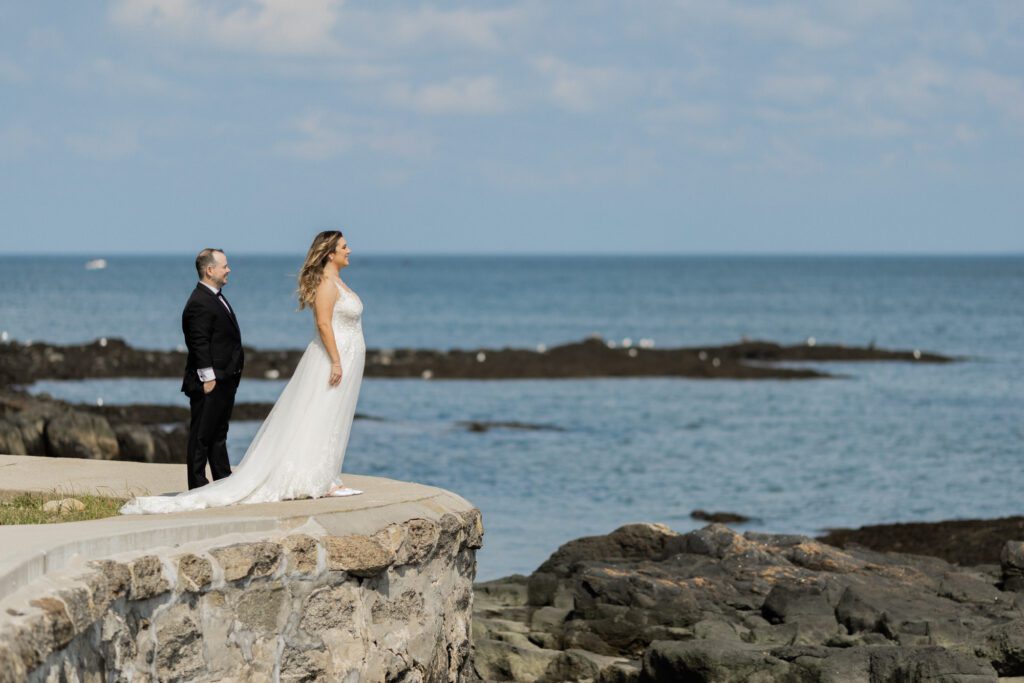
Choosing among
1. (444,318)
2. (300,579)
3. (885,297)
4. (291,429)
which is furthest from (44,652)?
(885,297)

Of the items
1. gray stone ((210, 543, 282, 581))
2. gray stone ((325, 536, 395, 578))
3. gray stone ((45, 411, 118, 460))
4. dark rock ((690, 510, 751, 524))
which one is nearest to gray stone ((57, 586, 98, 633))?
gray stone ((210, 543, 282, 581))

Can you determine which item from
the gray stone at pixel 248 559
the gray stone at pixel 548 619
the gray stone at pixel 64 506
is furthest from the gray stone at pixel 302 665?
the gray stone at pixel 548 619

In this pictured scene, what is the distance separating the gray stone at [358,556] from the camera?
9.10m

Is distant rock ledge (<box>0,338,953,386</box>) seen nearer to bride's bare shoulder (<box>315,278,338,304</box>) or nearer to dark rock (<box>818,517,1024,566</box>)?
dark rock (<box>818,517,1024,566</box>)

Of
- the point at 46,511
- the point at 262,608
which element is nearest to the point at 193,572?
the point at 262,608

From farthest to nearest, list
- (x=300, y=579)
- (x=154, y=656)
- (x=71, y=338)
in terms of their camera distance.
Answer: (x=71, y=338), (x=300, y=579), (x=154, y=656)

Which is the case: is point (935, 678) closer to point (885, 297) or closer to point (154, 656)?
point (154, 656)

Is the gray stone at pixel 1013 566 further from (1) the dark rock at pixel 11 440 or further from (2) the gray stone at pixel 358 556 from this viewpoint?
(1) the dark rock at pixel 11 440

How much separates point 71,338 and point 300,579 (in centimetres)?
6450

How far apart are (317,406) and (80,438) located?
13.1 metres

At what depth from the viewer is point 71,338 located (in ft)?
231

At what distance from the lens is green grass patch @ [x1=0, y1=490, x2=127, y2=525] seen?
9.41 metres

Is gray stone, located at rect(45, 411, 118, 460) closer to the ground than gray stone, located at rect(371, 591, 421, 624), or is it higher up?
closer to the ground

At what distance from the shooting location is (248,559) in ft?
28.4
